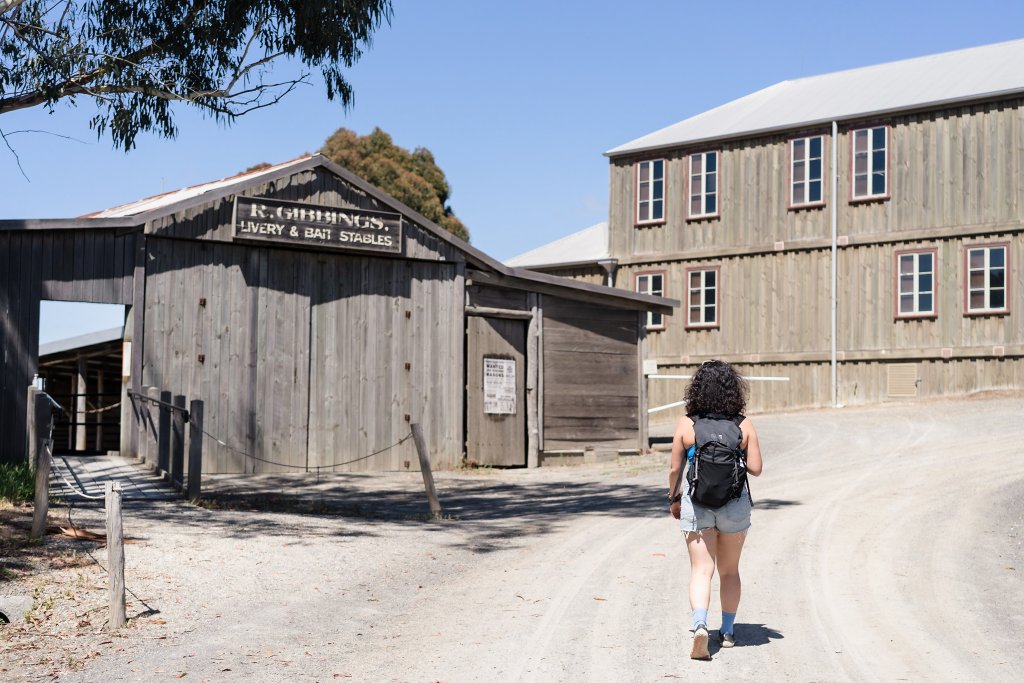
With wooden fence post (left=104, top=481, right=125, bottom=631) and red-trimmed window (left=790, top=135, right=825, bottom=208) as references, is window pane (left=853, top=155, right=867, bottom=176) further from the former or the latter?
wooden fence post (left=104, top=481, right=125, bottom=631)

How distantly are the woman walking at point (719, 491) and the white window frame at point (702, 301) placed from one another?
24.3 m

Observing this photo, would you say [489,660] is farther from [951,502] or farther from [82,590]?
[951,502]

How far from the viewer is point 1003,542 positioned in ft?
38.7

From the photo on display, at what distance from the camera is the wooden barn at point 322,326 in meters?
16.8

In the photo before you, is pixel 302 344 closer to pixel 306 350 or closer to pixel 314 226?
pixel 306 350

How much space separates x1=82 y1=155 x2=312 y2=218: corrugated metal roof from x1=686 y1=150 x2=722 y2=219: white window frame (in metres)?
14.5

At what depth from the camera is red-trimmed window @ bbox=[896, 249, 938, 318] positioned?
27938 millimetres

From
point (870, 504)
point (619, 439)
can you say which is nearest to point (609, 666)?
point (870, 504)

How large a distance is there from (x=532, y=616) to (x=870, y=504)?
287 inches

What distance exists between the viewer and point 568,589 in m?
9.28

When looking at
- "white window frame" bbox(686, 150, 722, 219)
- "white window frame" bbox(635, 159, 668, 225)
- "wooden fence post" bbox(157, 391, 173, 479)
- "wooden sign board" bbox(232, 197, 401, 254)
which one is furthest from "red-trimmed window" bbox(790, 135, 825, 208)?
"wooden fence post" bbox(157, 391, 173, 479)

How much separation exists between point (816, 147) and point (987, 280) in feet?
17.5

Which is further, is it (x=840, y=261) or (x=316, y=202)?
(x=840, y=261)

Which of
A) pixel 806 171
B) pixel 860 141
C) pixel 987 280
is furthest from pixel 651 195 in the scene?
pixel 987 280
